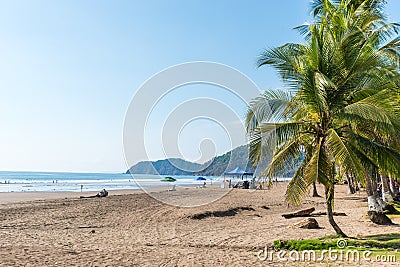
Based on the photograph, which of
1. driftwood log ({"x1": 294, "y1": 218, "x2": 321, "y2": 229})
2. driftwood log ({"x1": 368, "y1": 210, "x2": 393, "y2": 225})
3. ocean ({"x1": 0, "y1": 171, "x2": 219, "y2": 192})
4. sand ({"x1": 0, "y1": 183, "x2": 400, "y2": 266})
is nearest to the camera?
sand ({"x1": 0, "y1": 183, "x2": 400, "y2": 266})

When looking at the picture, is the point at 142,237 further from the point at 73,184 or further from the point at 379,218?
the point at 73,184

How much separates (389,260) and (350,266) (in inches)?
31.0

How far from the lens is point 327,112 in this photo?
8.64 meters

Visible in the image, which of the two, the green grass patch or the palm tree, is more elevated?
the palm tree

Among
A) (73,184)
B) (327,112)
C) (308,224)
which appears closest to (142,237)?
(308,224)

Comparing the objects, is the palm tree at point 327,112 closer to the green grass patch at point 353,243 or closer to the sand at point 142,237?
the green grass patch at point 353,243

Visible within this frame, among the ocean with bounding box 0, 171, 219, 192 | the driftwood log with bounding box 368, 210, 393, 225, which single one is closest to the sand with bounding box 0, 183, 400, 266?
the driftwood log with bounding box 368, 210, 393, 225

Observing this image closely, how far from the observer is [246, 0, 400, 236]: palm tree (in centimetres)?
803

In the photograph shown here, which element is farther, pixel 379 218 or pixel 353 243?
pixel 379 218

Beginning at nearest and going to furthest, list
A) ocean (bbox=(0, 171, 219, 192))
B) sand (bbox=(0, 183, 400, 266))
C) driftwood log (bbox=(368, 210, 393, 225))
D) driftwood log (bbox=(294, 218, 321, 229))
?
sand (bbox=(0, 183, 400, 266)), driftwood log (bbox=(368, 210, 393, 225)), driftwood log (bbox=(294, 218, 321, 229)), ocean (bbox=(0, 171, 219, 192))

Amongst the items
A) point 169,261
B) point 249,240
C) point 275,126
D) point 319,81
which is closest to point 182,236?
point 249,240

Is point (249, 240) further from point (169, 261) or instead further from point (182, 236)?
point (169, 261)

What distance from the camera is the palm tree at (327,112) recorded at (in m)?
8.03

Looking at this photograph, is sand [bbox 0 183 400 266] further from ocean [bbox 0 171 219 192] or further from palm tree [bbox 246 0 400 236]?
ocean [bbox 0 171 219 192]
